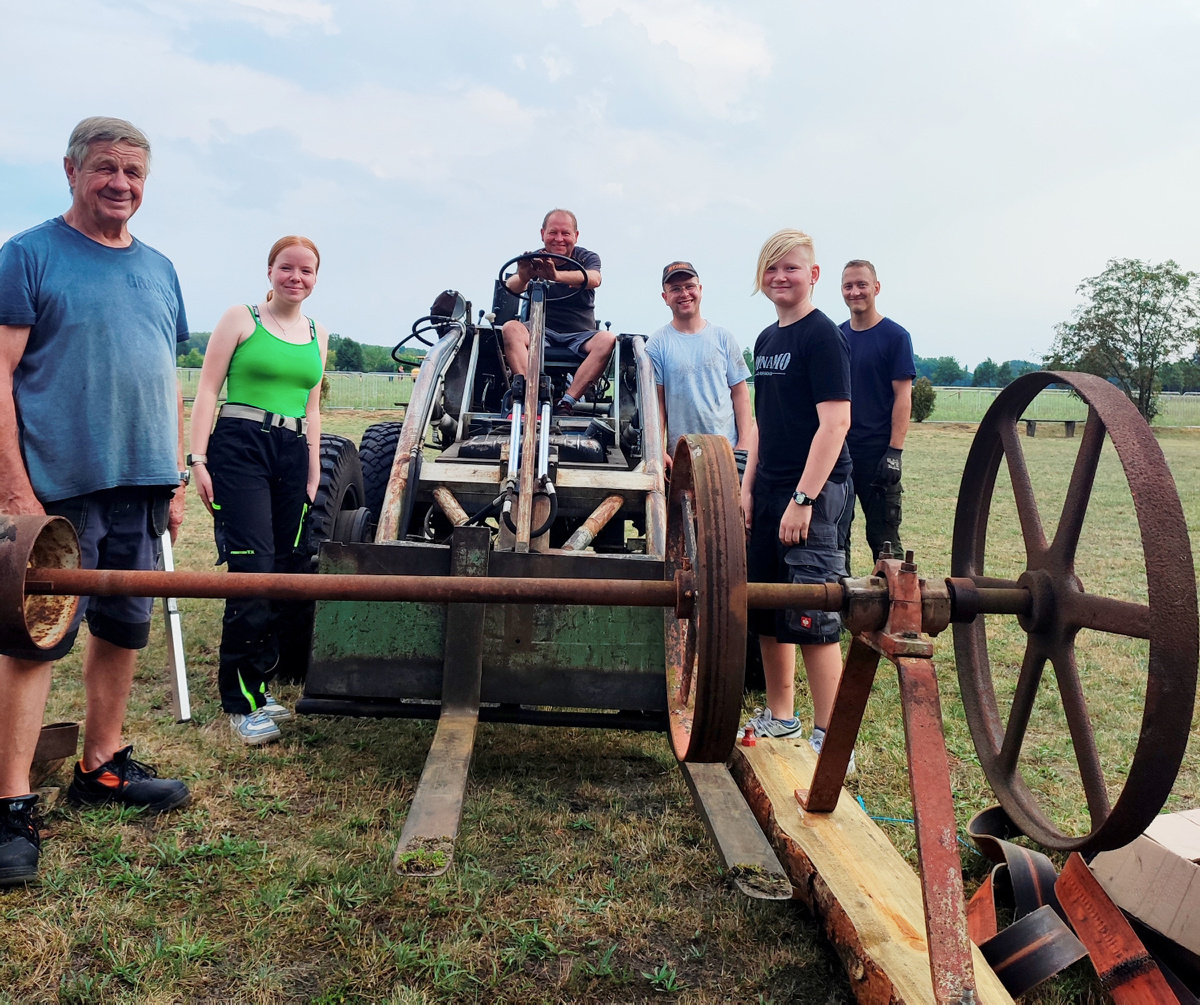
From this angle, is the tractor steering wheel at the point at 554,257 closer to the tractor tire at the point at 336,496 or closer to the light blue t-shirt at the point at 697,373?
the light blue t-shirt at the point at 697,373

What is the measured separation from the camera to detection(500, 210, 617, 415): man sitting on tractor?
5438 millimetres

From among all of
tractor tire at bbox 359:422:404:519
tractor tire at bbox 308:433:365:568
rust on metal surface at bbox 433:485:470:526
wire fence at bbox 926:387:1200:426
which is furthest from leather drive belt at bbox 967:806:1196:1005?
wire fence at bbox 926:387:1200:426

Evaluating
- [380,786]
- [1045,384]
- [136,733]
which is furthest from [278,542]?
[1045,384]

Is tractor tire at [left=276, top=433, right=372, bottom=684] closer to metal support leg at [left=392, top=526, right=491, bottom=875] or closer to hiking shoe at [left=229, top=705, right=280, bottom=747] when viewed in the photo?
hiking shoe at [left=229, top=705, right=280, bottom=747]

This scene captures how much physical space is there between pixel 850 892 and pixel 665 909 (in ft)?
1.72

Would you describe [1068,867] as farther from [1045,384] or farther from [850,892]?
[1045,384]

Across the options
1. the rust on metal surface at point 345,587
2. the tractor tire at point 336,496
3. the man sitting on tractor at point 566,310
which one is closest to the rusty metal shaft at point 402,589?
the rust on metal surface at point 345,587

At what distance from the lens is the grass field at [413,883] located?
7.49 feet

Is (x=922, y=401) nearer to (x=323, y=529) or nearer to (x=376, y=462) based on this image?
(x=376, y=462)

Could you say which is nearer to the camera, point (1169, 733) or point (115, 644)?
point (1169, 733)

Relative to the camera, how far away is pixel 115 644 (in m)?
3.10

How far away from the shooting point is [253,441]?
380 centimetres

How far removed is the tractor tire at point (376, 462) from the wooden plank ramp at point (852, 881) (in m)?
2.71

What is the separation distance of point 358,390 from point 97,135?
37.7 metres
